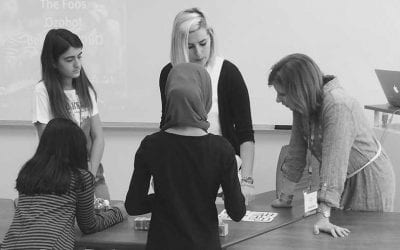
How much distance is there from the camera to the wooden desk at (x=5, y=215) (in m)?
2.32

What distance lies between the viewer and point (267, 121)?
13.6 ft

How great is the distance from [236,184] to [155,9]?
8.06 feet

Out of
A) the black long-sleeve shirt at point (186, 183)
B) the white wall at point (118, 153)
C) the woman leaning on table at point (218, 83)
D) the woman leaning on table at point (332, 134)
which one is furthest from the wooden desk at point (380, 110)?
the black long-sleeve shirt at point (186, 183)

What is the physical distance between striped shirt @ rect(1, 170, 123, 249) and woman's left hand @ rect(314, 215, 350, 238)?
0.86 meters

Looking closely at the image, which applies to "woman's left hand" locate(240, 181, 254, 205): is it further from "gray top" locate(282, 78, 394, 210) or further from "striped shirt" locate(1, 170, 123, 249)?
"striped shirt" locate(1, 170, 123, 249)

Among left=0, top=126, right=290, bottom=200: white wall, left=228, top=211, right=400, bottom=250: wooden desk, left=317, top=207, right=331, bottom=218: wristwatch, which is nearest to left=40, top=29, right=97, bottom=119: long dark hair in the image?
left=228, top=211, right=400, bottom=250: wooden desk

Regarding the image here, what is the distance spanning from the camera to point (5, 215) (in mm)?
2553

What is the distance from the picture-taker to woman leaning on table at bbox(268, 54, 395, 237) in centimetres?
216

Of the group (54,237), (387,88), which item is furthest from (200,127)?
(387,88)

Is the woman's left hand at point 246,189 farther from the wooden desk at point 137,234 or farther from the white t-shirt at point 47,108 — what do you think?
the white t-shirt at point 47,108

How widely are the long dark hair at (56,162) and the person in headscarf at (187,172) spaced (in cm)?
37

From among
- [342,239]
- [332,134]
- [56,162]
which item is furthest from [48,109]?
[342,239]

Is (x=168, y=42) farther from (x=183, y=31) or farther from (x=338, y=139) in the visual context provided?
(x=338, y=139)

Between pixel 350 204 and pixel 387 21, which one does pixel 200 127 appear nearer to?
pixel 350 204
